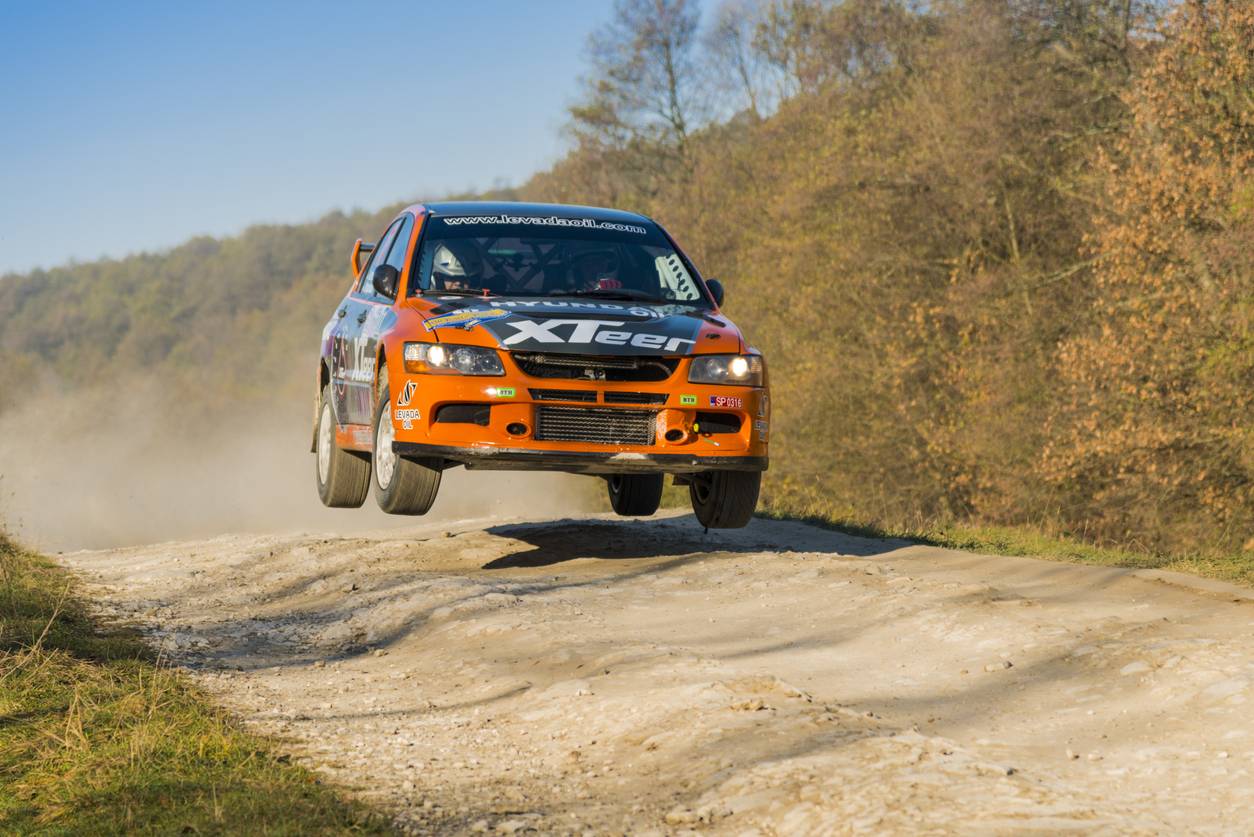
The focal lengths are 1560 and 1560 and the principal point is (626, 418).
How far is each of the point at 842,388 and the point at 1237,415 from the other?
9799 millimetres

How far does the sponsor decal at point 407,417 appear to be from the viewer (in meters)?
9.23

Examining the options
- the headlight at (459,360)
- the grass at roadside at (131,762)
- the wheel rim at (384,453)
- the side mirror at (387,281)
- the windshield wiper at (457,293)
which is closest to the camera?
the grass at roadside at (131,762)

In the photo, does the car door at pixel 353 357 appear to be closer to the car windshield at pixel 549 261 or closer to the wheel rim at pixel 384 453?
the wheel rim at pixel 384 453

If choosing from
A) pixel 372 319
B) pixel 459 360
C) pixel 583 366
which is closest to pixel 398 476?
pixel 459 360

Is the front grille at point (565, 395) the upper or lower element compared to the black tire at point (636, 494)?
upper

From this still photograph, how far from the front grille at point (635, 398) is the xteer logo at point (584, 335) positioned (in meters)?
0.29

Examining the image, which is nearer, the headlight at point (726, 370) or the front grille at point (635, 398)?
the front grille at point (635, 398)

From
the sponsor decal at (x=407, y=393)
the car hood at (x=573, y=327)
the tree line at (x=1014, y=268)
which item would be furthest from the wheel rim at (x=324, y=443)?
the tree line at (x=1014, y=268)

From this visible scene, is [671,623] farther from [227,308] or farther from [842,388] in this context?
[227,308]

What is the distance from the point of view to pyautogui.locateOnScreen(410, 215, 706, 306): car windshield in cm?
1015

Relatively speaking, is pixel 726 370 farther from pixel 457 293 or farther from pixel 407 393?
pixel 407 393

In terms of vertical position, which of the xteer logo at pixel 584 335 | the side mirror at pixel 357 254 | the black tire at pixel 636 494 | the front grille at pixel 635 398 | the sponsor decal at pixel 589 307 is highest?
the side mirror at pixel 357 254

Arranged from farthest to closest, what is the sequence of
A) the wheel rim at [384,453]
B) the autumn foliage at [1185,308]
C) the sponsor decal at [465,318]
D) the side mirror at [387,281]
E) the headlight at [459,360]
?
the autumn foliage at [1185,308] → the side mirror at [387,281] → the wheel rim at [384,453] → the sponsor decal at [465,318] → the headlight at [459,360]

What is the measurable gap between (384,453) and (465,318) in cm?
115
